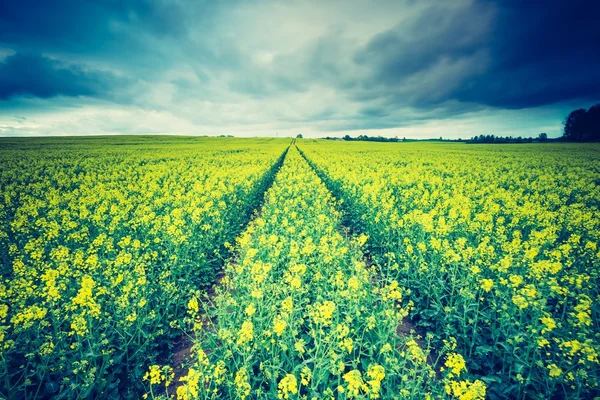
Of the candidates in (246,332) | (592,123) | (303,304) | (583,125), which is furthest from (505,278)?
(583,125)

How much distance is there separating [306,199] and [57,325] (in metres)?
8.53

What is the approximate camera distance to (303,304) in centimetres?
554

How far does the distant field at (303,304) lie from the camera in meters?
3.30

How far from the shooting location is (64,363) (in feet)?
11.9

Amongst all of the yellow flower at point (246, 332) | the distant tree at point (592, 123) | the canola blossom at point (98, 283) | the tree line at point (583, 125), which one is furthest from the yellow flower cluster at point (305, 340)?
the distant tree at point (592, 123)

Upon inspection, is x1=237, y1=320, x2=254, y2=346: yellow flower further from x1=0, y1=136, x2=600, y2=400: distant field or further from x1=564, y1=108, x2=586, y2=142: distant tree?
x1=564, y1=108, x2=586, y2=142: distant tree

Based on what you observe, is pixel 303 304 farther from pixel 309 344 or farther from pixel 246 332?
pixel 246 332

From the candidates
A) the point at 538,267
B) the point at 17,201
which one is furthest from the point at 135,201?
the point at 538,267

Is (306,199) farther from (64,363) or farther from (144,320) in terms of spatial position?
(64,363)

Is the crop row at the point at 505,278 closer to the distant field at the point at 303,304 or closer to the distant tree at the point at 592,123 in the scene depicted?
the distant field at the point at 303,304

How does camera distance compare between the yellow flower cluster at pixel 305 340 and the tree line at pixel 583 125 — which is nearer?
the yellow flower cluster at pixel 305 340

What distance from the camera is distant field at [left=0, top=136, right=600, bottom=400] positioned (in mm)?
3301

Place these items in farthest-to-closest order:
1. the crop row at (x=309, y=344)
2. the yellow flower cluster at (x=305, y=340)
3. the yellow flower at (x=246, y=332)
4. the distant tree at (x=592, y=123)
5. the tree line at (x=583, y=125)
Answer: the tree line at (x=583, y=125) → the distant tree at (x=592, y=123) → the yellow flower at (x=246, y=332) → the yellow flower cluster at (x=305, y=340) → the crop row at (x=309, y=344)

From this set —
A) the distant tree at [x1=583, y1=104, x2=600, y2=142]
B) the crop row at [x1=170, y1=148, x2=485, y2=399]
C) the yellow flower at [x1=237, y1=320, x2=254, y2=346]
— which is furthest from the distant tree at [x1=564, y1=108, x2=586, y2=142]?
the yellow flower at [x1=237, y1=320, x2=254, y2=346]
